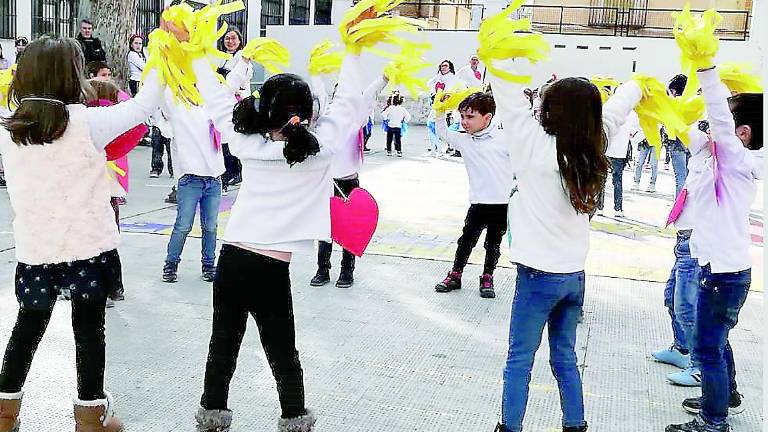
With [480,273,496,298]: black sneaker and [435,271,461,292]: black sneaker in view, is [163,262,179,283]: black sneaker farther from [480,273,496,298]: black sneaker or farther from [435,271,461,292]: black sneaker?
[480,273,496,298]: black sneaker

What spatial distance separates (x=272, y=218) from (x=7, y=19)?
51.2 ft

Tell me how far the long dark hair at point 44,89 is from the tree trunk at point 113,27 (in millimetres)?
12613

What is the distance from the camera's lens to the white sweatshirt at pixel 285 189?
2.77 m

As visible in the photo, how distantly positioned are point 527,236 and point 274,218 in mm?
922

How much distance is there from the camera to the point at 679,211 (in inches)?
152

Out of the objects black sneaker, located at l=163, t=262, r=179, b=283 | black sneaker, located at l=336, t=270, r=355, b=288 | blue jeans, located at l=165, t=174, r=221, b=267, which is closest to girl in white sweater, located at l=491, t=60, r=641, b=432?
black sneaker, located at l=336, t=270, r=355, b=288

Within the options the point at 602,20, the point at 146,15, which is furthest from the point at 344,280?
the point at 602,20

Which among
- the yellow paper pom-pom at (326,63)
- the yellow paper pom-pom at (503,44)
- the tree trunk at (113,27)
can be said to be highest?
the tree trunk at (113,27)

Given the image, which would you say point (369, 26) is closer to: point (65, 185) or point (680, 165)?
point (65, 185)

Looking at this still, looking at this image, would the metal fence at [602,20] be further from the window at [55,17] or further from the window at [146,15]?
the window at [55,17]

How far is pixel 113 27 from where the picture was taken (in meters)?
14.9

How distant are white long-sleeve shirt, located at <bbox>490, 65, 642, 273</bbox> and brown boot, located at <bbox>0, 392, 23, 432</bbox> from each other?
77.8 inches

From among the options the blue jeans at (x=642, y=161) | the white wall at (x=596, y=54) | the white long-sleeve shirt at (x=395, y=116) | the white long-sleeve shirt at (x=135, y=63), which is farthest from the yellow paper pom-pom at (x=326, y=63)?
the white wall at (x=596, y=54)

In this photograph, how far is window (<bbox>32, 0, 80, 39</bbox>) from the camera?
1683cm
